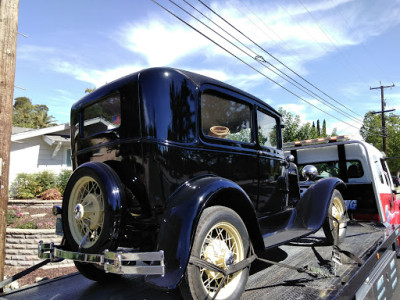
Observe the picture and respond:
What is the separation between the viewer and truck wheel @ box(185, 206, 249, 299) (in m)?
1.92

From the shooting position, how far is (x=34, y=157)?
47.2ft

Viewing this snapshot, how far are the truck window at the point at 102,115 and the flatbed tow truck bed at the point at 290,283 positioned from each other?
4.35 feet

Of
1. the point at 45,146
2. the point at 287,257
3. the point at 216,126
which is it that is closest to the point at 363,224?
the point at 287,257

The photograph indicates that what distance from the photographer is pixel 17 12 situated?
145 inches

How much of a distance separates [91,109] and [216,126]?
3.96 ft

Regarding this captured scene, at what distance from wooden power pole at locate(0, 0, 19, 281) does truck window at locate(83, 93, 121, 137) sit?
120cm

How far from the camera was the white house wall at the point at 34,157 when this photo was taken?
546 inches

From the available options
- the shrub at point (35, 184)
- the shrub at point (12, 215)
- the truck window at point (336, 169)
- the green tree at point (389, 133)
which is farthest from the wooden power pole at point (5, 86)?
the green tree at point (389, 133)

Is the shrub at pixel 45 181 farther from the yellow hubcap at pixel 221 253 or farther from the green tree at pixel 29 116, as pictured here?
the green tree at pixel 29 116

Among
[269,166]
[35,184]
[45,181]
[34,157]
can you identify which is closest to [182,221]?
[269,166]

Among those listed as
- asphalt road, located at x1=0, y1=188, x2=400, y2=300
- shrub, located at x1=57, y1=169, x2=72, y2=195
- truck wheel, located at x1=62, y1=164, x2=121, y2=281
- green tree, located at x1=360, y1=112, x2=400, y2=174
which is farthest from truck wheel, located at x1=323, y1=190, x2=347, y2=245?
green tree, located at x1=360, y1=112, x2=400, y2=174

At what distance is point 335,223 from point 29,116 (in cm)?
4109

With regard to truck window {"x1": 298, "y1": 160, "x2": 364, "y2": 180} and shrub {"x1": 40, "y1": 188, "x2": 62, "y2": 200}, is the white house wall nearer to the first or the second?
shrub {"x1": 40, "y1": 188, "x2": 62, "y2": 200}

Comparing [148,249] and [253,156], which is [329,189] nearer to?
[253,156]
